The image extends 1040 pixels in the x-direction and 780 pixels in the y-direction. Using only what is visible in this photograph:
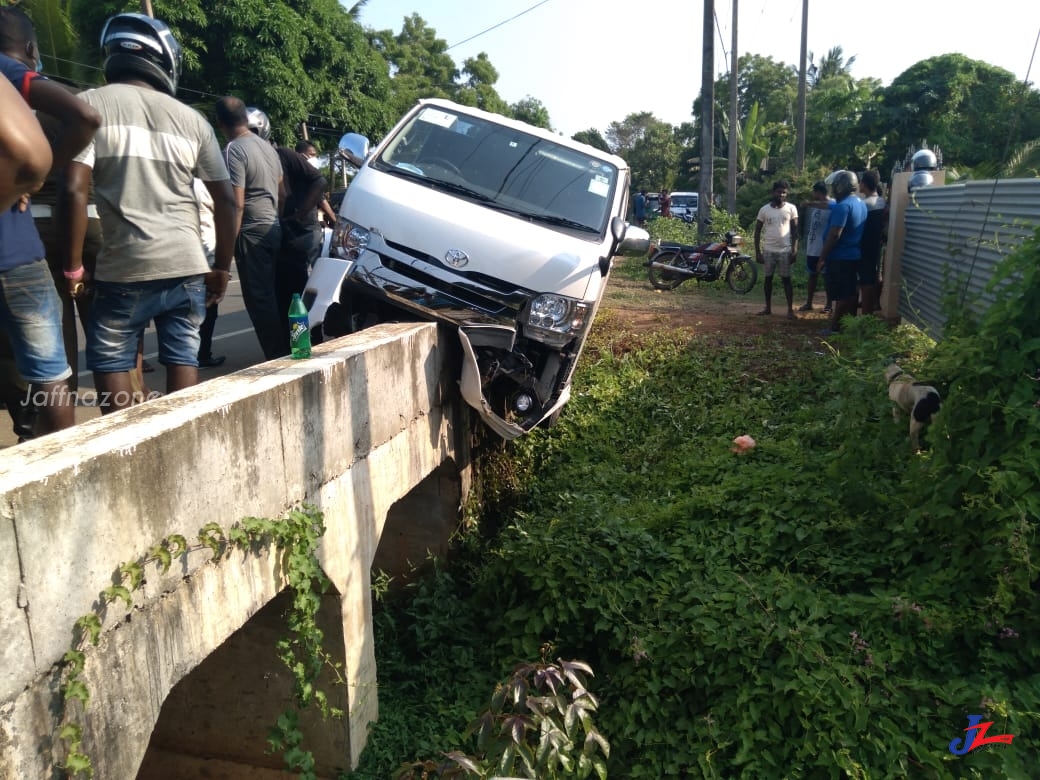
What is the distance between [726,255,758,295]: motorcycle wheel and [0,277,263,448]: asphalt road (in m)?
7.78

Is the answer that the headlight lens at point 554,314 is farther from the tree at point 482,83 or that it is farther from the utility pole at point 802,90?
the tree at point 482,83

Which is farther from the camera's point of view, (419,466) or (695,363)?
(695,363)

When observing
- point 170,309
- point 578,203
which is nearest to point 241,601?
point 170,309

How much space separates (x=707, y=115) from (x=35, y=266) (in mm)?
15093

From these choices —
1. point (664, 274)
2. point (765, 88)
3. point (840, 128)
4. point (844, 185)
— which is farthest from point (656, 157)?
point (844, 185)

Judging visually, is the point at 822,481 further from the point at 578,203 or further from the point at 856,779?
the point at 578,203

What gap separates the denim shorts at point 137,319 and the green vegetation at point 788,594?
217 cm

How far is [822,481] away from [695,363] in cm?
296

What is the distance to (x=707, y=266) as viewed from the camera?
1374 cm

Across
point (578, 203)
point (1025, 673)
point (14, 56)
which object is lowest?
point (1025, 673)

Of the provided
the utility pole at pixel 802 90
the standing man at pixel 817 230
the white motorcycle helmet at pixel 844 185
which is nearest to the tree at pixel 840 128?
the utility pole at pixel 802 90

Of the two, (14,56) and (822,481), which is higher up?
(14,56)

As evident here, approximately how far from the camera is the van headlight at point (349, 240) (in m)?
4.93

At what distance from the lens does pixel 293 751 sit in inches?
132
